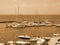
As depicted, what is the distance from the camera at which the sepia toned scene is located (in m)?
1.54

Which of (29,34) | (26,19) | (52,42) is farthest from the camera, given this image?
(26,19)

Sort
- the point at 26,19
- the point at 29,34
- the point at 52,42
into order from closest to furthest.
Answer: the point at 52,42 → the point at 29,34 → the point at 26,19

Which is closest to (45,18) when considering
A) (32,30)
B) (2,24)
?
(32,30)

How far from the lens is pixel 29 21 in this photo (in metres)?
1.71

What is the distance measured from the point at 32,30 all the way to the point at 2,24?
0.29 meters

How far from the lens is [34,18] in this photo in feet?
5.71

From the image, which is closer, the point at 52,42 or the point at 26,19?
the point at 52,42

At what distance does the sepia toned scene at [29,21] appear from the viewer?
5.07 feet

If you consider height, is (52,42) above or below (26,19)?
below

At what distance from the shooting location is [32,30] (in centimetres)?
161
